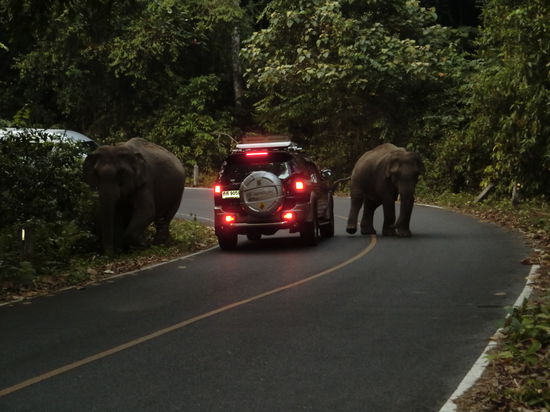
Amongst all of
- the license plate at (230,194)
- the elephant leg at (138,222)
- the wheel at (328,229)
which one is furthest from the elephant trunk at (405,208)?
the elephant leg at (138,222)

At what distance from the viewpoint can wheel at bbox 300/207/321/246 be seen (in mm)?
18859

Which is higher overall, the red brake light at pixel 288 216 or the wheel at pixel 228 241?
the red brake light at pixel 288 216

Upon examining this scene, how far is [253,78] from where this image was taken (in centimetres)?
4084

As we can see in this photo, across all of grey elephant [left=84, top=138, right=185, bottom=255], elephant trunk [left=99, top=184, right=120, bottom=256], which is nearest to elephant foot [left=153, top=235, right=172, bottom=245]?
grey elephant [left=84, top=138, right=185, bottom=255]

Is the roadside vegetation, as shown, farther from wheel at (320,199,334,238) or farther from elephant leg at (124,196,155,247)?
wheel at (320,199,334,238)

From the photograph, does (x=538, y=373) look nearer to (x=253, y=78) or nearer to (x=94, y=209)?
(x=94, y=209)

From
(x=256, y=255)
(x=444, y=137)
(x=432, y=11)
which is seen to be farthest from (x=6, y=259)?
(x=432, y=11)

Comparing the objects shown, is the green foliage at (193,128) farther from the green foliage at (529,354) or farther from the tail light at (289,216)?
the green foliage at (529,354)

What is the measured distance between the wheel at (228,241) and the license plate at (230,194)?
768 mm

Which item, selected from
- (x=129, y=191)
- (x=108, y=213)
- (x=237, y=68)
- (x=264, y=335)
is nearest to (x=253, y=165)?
(x=129, y=191)

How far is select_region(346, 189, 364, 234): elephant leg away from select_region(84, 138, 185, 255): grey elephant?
4420 millimetres

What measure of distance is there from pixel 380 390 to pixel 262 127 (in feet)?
134

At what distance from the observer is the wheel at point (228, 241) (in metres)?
19.0

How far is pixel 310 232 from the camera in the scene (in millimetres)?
19000
